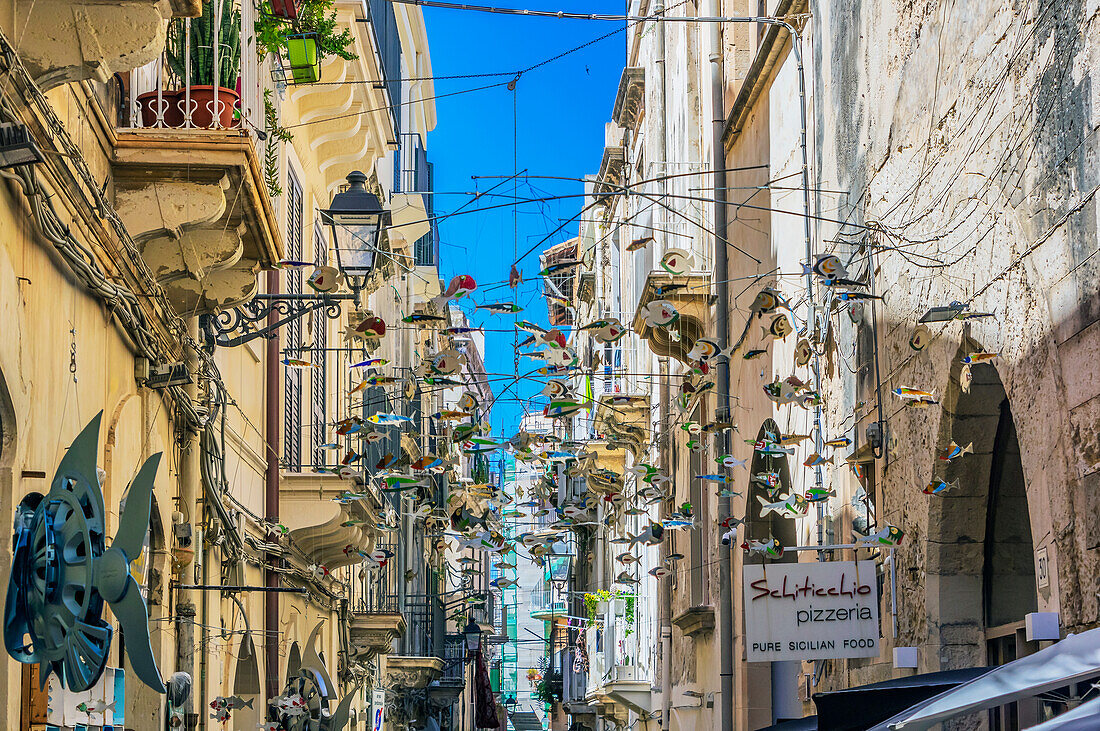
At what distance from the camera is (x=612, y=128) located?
1545 inches

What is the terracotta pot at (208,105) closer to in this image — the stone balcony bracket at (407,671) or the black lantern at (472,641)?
the stone balcony bracket at (407,671)

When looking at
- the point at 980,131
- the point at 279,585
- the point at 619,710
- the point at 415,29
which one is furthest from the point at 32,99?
the point at 619,710

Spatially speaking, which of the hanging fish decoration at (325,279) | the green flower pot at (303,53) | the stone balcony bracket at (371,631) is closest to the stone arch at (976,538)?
the hanging fish decoration at (325,279)

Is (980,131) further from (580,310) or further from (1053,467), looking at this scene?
(580,310)

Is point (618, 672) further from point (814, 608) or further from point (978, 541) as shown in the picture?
point (978, 541)

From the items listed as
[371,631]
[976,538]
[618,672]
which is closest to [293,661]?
[371,631]

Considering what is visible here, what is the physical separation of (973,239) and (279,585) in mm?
10417

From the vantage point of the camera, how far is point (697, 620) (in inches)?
704

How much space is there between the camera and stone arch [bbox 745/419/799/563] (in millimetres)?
14698

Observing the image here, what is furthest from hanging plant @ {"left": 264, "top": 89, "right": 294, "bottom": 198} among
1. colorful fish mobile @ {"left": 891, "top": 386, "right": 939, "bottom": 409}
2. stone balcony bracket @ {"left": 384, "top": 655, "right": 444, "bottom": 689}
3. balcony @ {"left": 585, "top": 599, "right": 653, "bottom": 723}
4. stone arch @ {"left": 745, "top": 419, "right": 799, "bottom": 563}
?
stone balcony bracket @ {"left": 384, "top": 655, "right": 444, "bottom": 689}

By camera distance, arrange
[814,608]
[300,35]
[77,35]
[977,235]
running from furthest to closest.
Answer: [300,35] → [814,608] → [977,235] → [77,35]

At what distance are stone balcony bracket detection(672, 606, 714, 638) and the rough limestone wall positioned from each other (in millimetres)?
6756

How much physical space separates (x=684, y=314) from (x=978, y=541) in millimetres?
9771

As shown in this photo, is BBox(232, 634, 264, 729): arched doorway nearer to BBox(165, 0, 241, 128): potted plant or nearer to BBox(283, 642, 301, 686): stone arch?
BBox(283, 642, 301, 686): stone arch
